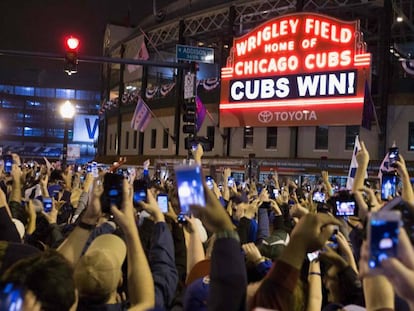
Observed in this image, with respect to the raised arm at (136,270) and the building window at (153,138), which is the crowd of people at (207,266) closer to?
the raised arm at (136,270)

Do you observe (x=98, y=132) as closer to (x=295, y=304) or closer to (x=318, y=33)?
(x=318, y=33)

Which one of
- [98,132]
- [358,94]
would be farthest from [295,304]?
[98,132]

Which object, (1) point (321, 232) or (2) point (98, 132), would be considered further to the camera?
(2) point (98, 132)

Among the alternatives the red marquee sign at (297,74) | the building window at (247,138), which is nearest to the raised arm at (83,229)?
the red marquee sign at (297,74)

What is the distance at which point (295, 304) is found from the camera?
2.92 meters

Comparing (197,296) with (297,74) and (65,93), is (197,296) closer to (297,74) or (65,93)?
(297,74)

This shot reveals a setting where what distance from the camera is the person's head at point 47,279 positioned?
2262 mm

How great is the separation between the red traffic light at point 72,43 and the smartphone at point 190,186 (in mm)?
13302

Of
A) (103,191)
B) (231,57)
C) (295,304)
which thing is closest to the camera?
(295,304)

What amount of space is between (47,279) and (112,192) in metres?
1.02

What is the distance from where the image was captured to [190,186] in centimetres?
256

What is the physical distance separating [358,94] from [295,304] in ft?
79.6

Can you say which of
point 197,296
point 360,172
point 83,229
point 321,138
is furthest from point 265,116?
point 197,296

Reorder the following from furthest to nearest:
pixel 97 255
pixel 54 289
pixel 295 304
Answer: pixel 97 255 → pixel 295 304 → pixel 54 289
